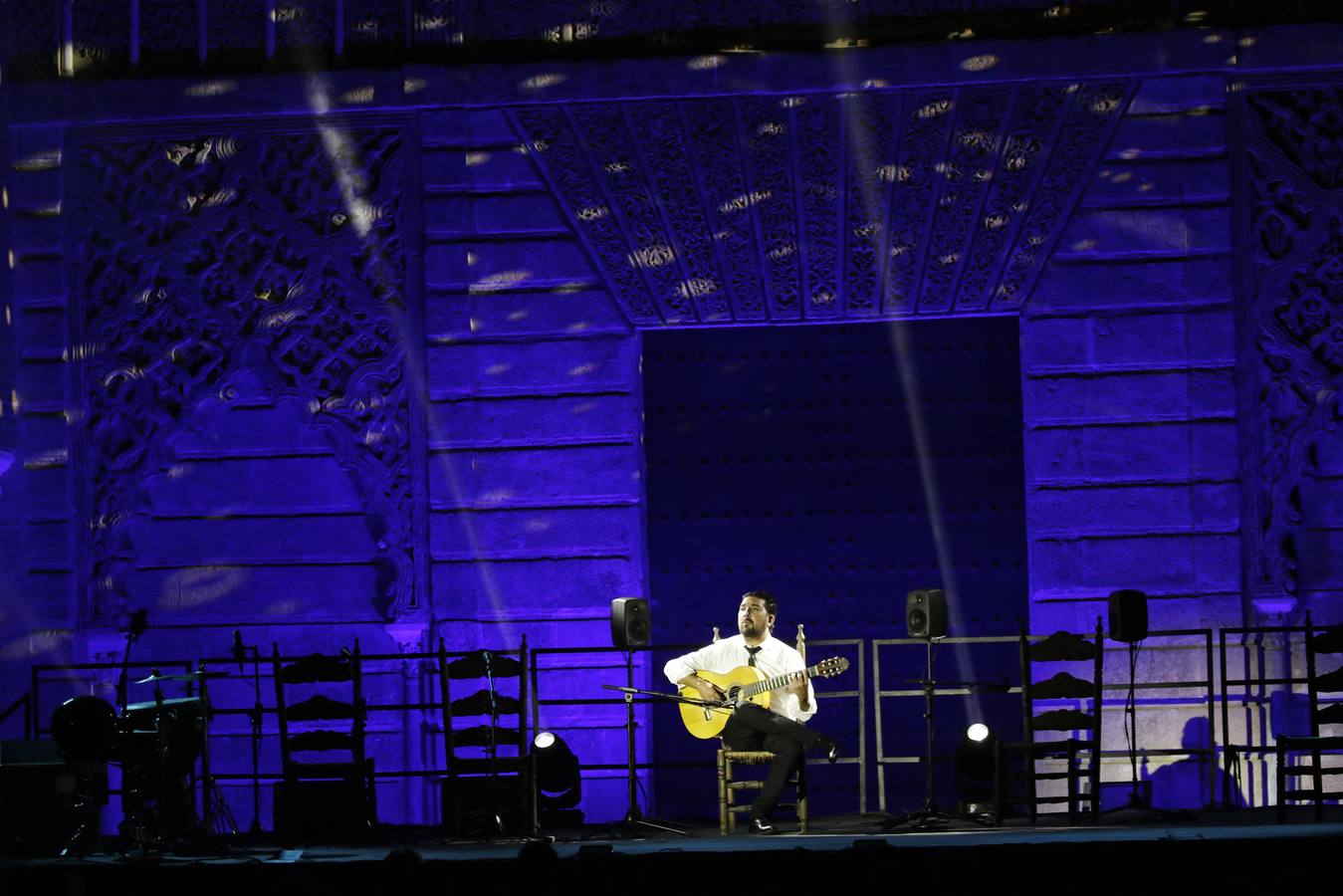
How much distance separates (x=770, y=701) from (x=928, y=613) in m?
0.90

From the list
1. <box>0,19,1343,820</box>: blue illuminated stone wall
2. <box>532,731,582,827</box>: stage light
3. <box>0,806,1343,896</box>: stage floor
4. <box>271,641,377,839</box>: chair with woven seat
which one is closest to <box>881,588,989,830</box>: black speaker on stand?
<box>0,19,1343,820</box>: blue illuminated stone wall

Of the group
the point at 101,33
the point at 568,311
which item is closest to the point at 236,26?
the point at 101,33

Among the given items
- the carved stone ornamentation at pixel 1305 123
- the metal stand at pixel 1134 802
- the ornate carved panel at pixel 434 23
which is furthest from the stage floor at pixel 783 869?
the ornate carved panel at pixel 434 23

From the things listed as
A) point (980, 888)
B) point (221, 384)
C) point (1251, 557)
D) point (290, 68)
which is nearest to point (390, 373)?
point (221, 384)

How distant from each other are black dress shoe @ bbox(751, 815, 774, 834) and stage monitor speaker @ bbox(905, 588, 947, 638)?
46.4 inches

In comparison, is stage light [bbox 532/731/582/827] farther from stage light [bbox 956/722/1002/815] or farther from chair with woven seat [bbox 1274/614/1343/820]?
chair with woven seat [bbox 1274/614/1343/820]

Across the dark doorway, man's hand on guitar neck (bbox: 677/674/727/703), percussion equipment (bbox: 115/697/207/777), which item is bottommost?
percussion equipment (bbox: 115/697/207/777)

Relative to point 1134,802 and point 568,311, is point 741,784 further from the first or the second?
point 568,311

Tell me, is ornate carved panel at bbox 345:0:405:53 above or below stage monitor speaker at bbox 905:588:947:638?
above

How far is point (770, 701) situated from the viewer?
28.0ft

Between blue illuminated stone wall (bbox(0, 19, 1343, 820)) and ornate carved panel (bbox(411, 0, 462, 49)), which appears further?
ornate carved panel (bbox(411, 0, 462, 49))

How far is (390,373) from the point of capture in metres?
10.0

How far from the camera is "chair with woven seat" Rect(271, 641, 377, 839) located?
29.1 feet

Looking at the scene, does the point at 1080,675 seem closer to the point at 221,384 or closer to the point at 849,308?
the point at 849,308
